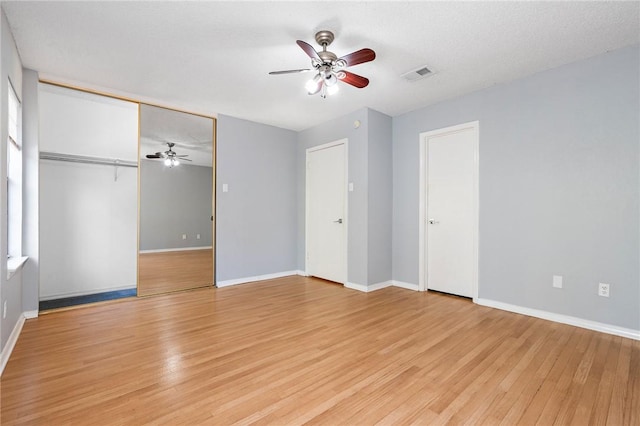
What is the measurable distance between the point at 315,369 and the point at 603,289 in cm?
270

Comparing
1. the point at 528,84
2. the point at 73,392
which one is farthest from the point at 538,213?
the point at 73,392

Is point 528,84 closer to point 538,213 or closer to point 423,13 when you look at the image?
point 538,213

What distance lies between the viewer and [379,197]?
425 cm

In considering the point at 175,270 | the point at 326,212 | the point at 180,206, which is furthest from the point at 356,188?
the point at 175,270

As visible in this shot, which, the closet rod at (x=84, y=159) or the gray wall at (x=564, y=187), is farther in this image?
the closet rod at (x=84, y=159)

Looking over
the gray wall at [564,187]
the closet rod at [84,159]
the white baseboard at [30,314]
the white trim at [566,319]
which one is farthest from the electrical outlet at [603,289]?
the white baseboard at [30,314]

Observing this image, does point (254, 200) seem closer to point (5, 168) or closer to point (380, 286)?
point (380, 286)

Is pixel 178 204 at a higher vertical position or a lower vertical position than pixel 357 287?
higher

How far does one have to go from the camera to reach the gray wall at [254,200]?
14.4 ft

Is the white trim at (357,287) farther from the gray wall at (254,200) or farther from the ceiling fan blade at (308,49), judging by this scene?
the ceiling fan blade at (308,49)

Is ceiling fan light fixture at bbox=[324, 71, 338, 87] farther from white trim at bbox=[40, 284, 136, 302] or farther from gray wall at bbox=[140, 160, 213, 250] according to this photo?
white trim at bbox=[40, 284, 136, 302]

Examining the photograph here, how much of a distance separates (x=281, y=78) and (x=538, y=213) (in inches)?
120

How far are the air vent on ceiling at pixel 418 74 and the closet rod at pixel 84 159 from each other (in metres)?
3.58

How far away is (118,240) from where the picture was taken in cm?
399
